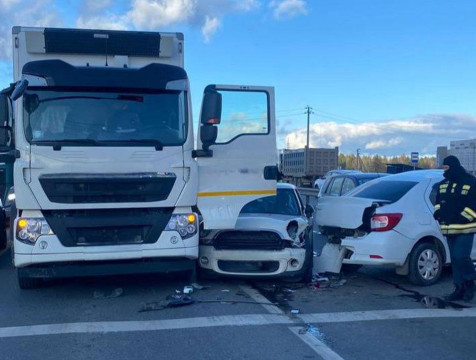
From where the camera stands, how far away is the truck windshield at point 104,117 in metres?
7.30

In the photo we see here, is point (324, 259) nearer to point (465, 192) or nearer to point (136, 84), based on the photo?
point (465, 192)

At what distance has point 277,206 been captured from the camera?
955 cm

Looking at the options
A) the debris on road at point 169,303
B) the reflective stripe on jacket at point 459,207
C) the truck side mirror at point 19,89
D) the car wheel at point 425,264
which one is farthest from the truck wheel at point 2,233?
the reflective stripe on jacket at point 459,207

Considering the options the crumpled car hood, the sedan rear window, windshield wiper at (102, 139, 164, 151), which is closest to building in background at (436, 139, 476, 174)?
the sedan rear window

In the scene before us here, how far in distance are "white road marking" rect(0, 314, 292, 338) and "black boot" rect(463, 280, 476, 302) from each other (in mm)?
2577

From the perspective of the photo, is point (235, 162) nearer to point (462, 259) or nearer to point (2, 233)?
point (462, 259)

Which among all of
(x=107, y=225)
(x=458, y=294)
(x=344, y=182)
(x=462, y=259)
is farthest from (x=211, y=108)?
(x=344, y=182)

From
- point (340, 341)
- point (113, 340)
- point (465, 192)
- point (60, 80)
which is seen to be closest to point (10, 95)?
point (60, 80)

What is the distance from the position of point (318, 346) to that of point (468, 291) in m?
2.99

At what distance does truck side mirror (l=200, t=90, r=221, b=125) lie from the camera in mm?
7578

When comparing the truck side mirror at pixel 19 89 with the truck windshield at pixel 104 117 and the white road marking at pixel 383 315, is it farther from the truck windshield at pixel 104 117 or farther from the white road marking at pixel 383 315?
the white road marking at pixel 383 315

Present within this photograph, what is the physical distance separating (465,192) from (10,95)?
6172 mm

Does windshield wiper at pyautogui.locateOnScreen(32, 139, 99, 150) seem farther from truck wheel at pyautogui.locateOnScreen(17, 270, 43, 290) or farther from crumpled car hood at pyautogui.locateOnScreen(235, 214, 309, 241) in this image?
crumpled car hood at pyautogui.locateOnScreen(235, 214, 309, 241)

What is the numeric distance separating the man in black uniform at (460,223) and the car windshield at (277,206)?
2.53 m
